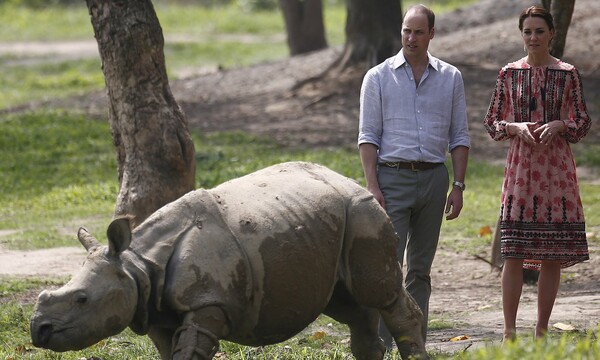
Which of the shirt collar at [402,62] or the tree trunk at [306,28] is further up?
the shirt collar at [402,62]

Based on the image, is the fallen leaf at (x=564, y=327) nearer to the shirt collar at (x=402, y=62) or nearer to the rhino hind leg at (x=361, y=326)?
the rhino hind leg at (x=361, y=326)

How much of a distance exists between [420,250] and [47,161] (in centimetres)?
941

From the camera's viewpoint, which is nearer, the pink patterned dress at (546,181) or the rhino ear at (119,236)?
the rhino ear at (119,236)

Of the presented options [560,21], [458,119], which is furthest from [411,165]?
[560,21]

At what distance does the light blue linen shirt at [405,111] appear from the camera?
7.01 metres

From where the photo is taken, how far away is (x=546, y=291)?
727 centimetres

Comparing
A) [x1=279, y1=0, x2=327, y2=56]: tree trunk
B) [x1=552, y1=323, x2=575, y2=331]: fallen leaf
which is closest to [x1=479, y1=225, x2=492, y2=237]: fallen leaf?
[x1=552, y1=323, x2=575, y2=331]: fallen leaf

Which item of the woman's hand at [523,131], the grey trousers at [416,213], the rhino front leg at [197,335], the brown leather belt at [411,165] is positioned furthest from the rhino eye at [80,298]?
the woman's hand at [523,131]

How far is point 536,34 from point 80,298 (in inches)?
126

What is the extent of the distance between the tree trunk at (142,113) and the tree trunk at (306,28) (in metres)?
14.0

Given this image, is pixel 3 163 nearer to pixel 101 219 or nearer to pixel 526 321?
pixel 101 219

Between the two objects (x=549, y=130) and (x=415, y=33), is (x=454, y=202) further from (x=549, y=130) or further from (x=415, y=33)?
(x=415, y=33)

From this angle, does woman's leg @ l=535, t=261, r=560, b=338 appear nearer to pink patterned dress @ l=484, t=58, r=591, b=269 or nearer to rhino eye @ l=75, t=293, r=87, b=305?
pink patterned dress @ l=484, t=58, r=591, b=269

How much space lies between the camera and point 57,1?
135 ft
